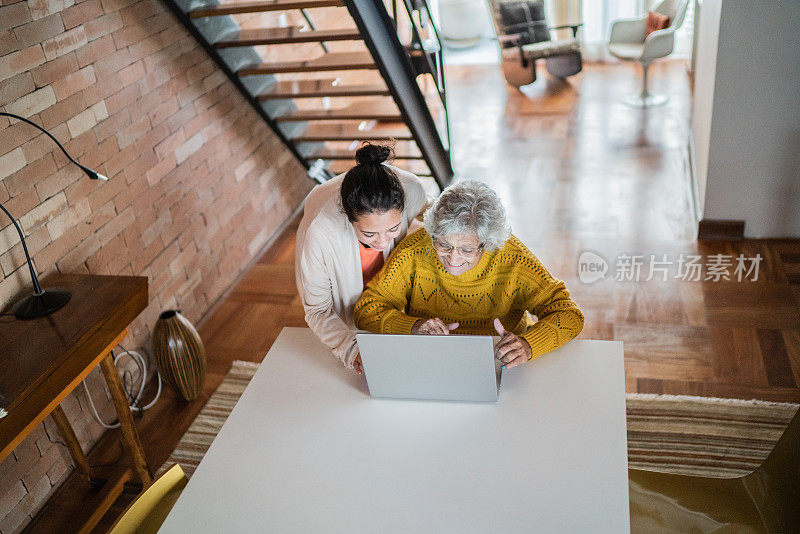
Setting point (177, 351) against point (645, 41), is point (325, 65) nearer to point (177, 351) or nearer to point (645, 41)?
point (177, 351)

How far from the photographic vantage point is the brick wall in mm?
2525

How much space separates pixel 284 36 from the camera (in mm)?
3377

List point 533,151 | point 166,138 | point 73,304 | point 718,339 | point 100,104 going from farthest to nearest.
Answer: point 533,151, point 166,138, point 718,339, point 100,104, point 73,304

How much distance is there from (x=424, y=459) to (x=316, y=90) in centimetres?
254

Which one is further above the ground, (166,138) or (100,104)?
(100,104)

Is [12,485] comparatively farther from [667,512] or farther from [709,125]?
[709,125]

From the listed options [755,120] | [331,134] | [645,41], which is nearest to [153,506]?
[331,134]

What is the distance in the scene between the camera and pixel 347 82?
5656mm

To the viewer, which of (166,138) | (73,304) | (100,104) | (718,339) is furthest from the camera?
(166,138)

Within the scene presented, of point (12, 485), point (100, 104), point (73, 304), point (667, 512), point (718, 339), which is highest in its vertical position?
point (100, 104)

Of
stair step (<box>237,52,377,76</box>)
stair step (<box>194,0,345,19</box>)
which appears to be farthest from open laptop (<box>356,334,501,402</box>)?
stair step (<box>237,52,377,76</box>)

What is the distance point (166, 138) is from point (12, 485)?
1616 mm

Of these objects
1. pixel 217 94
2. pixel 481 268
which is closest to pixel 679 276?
pixel 481 268

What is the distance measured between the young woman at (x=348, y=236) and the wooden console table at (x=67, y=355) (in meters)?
0.64
